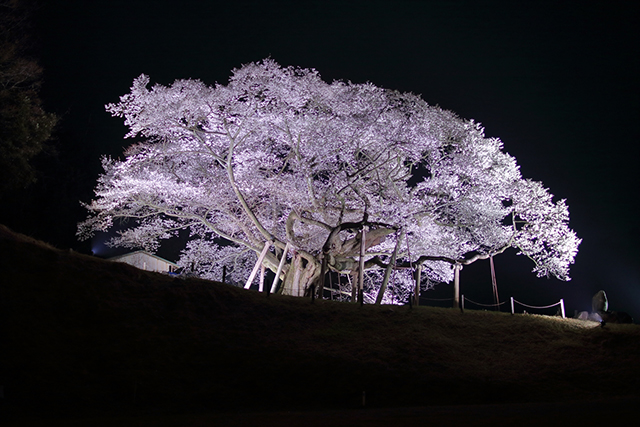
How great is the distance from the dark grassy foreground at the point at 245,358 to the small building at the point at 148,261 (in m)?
19.5

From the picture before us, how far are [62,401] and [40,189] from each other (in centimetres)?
2854

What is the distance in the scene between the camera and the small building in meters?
32.0

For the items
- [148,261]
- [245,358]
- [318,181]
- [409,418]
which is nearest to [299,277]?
[318,181]

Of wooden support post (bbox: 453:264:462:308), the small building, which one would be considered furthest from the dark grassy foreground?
the small building

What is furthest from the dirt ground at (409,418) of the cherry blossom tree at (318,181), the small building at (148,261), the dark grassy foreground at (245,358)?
the small building at (148,261)

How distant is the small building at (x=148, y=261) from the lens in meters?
32.0

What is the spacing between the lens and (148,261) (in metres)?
33.2

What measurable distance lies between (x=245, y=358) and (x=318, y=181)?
479 inches

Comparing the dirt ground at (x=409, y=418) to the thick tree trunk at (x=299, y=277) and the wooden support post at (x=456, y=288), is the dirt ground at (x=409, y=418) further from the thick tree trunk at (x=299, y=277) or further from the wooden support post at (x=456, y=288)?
the thick tree trunk at (x=299, y=277)

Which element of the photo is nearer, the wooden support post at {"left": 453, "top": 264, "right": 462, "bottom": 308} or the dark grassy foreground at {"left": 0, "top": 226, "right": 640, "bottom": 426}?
the dark grassy foreground at {"left": 0, "top": 226, "right": 640, "bottom": 426}

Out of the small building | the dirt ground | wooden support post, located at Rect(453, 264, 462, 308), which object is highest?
the small building

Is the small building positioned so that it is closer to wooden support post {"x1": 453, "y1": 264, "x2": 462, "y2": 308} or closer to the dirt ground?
wooden support post {"x1": 453, "y1": 264, "x2": 462, "y2": 308}

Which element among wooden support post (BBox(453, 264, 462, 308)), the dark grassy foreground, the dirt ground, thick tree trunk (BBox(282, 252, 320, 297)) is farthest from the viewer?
thick tree trunk (BBox(282, 252, 320, 297))

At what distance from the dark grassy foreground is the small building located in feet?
64.0
